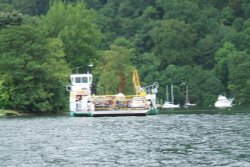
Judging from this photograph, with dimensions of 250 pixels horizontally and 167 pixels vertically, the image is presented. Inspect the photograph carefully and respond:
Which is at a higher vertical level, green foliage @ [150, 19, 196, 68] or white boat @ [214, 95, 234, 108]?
green foliage @ [150, 19, 196, 68]

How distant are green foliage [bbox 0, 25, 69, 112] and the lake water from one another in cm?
3455

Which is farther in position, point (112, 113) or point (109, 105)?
point (109, 105)

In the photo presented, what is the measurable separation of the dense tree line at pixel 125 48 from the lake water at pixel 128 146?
35.9 metres

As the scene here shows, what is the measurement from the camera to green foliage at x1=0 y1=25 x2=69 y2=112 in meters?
95.8

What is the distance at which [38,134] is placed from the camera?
182 ft

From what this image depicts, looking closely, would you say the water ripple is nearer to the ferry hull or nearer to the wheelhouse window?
the ferry hull

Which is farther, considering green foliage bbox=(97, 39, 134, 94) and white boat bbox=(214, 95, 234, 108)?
white boat bbox=(214, 95, 234, 108)

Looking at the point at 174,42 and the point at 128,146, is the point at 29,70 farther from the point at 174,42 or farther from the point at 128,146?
the point at 174,42

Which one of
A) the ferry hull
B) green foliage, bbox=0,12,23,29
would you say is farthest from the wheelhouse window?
green foliage, bbox=0,12,23,29

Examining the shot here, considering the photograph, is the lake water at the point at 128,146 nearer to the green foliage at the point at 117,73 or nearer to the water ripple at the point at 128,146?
the water ripple at the point at 128,146

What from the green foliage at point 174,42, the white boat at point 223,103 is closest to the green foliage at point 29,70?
the white boat at point 223,103

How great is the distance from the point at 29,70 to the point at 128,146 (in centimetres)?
5361

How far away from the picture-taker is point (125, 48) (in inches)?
4961

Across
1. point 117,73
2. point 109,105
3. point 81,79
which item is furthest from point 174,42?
point 109,105
